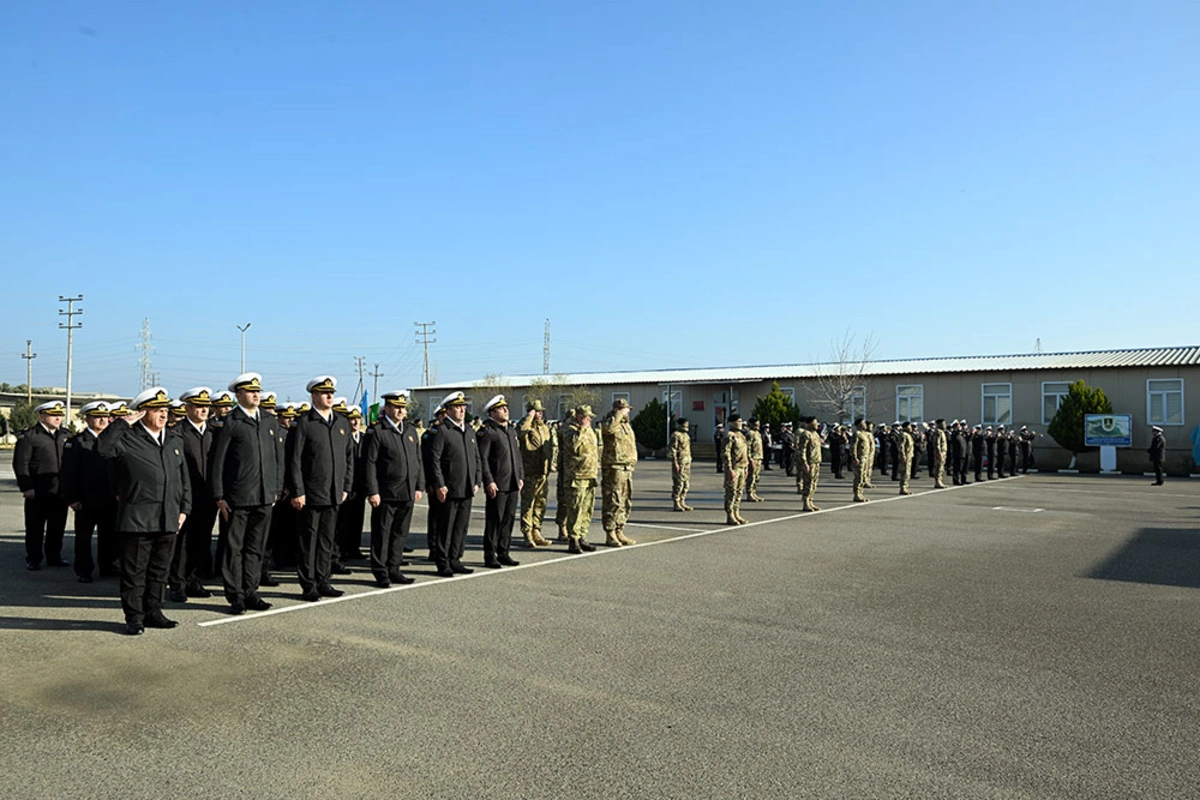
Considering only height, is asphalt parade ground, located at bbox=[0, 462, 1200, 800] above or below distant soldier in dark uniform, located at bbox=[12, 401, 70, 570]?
below

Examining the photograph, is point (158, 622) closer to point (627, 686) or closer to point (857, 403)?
point (627, 686)

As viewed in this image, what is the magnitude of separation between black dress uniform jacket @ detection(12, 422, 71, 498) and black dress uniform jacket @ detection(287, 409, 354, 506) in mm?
4168

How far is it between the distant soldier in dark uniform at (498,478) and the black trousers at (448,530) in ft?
1.34

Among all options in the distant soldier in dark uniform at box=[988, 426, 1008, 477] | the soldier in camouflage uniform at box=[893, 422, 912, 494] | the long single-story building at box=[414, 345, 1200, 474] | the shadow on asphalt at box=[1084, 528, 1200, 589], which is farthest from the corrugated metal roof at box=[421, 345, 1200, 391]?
the shadow on asphalt at box=[1084, 528, 1200, 589]

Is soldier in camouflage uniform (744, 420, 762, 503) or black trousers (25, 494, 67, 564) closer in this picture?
black trousers (25, 494, 67, 564)

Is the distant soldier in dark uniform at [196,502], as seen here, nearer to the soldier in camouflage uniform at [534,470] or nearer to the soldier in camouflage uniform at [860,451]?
the soldier in camouflage uniform at [534,470]

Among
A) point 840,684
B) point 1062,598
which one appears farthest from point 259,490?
point 1062,598

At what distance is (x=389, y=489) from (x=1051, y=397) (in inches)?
1425

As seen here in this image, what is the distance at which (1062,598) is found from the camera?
28.3 feet

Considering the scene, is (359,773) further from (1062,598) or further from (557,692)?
(1062,598)

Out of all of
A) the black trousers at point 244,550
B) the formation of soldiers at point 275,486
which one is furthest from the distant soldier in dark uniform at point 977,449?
the black trousers at point 244,550

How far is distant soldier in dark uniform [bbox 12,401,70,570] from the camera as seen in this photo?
1042 centimetres

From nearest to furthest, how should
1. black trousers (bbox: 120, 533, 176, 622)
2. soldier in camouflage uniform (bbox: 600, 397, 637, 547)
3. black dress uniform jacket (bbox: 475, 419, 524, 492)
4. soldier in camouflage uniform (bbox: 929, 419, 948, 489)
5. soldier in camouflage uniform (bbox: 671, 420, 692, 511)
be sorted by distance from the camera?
black trousers (bbox: 120, 533, 176, 622) < black dress uniform jacket (bbox: 475, 419, 524, 492) < soldier in camouflage uniform (bbox: 600, 397, 637, 547) < soldier in camouflage uniform (bbox: 671, 420, 692, 511) < soldier in camouflage uniform (bbox: 929, 419, 948, 489)

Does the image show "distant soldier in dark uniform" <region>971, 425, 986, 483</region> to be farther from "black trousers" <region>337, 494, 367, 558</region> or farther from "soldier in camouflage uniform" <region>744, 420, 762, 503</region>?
"black trousers" <region>337, 494, 367, 558</region>
